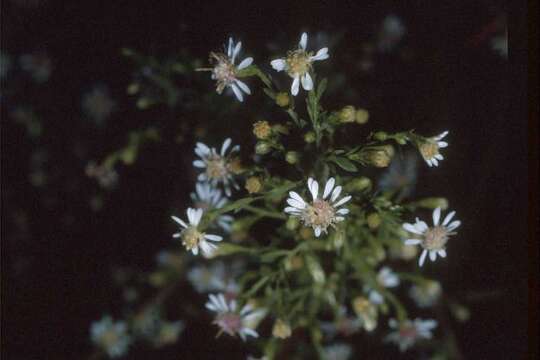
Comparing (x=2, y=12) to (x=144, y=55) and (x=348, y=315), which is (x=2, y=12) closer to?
(x=144, y=55)

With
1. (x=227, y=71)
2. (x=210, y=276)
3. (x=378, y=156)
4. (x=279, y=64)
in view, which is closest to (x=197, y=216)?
(x=227, y=71)

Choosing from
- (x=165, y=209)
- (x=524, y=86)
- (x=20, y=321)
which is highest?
(x=165, y=209)

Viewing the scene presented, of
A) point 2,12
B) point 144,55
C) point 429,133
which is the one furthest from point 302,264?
point 2,12

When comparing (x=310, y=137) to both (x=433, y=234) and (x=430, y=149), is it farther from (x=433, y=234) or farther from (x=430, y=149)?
(x=433, y=234)

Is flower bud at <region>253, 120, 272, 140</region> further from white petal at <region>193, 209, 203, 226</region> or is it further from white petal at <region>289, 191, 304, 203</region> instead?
white petal at <region>193, 209, 203, 226</region>

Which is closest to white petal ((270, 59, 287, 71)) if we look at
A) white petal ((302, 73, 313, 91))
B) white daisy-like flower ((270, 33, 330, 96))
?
white daisy-like flower ((270, 33, 330, 96))

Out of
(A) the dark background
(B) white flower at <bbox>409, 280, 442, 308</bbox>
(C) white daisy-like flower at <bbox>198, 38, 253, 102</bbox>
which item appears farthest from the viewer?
(B) white flower at <bbox>409, 280, 442, 308</bbox>

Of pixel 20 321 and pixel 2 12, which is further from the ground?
pixel 2 12
